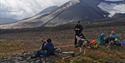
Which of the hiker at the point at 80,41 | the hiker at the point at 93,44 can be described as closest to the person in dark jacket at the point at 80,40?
the hiker at the point at 80,41

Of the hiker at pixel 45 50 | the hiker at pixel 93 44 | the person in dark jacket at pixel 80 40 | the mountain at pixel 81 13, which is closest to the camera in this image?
the hiker at pixel 45 50

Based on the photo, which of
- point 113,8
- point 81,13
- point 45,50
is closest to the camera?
point 45,50

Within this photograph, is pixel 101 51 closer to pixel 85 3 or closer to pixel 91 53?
pixel 91 53

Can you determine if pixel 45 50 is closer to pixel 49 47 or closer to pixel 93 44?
pixel 49 47

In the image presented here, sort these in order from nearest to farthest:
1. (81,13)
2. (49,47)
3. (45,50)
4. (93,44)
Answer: (49,47) → (45,50) → (93,44) → (81,13)

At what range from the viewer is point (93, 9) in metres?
128

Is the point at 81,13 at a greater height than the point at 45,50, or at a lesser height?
greater

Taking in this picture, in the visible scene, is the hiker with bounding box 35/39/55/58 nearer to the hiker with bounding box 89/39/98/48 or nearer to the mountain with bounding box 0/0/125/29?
the hiker with bounding box 89/39/98/48

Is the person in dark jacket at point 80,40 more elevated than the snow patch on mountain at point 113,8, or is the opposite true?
the snow patch on mountain at point 113,8

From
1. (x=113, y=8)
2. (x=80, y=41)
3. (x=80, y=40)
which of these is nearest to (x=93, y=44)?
(x=80, y=41)

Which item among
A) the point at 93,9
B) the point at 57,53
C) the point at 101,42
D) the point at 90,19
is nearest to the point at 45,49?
the point at 57,53

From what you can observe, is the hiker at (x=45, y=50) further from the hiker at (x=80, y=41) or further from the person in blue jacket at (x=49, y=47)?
the hiker at (x=80, y=41)

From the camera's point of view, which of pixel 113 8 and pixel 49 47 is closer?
pixel 49 47

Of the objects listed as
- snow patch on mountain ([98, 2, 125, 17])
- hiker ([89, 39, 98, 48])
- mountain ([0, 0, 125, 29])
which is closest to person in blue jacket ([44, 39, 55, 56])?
hiker ([89, 39, 98, 48])
